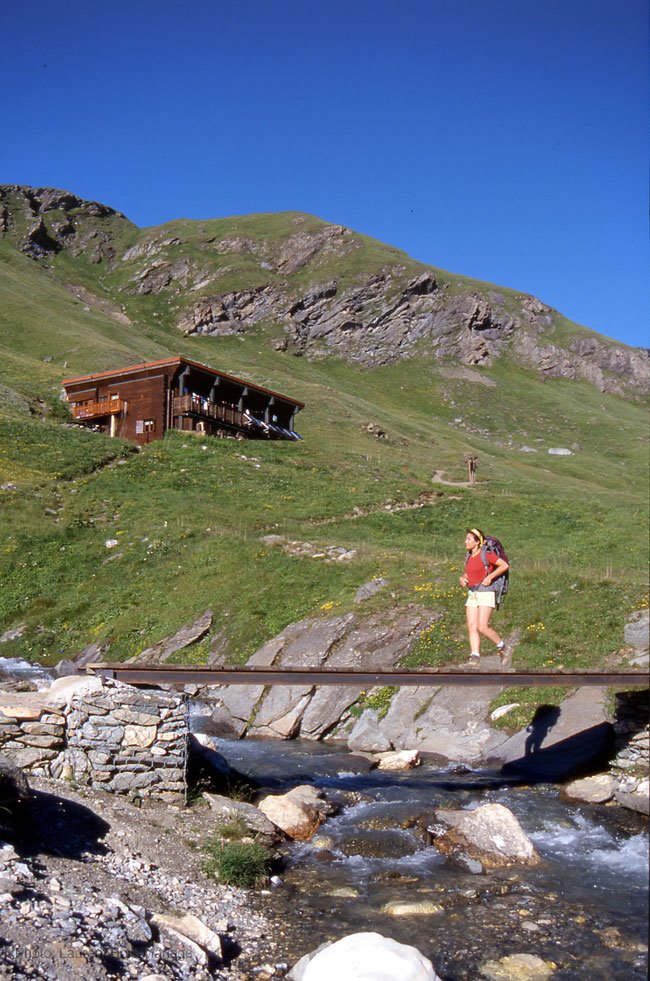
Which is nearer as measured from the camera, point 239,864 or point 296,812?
point 239,864

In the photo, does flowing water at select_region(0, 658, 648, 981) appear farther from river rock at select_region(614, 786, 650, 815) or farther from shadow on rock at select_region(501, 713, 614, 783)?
shadow on rock at select_region(501, 713, 614, 783)

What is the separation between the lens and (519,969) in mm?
8648

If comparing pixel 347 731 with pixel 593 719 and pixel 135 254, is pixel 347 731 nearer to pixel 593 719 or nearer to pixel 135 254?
pixel 593 719

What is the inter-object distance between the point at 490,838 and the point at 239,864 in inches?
154

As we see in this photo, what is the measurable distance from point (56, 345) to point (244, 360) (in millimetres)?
38096

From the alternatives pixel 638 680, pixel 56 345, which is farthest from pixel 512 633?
pixel 56 345

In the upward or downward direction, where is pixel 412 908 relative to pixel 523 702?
downward

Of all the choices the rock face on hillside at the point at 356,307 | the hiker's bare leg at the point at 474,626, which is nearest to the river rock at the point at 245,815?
the hiker's bare leg at the point at 474,626

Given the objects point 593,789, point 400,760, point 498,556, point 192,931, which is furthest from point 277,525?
point 192,931

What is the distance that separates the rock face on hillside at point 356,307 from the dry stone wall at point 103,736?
139 metres

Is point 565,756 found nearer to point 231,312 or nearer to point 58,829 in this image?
point 58,829

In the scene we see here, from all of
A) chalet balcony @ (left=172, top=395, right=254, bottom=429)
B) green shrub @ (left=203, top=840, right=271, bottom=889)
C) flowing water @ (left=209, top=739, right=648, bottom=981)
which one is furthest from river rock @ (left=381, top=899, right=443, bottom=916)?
chalet balcony @ (left=172, top=395, right=254, bottom=429)

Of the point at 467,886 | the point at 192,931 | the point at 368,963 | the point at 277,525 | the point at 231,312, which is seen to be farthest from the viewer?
the point at 231,312

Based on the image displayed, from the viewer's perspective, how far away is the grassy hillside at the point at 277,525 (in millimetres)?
25547
